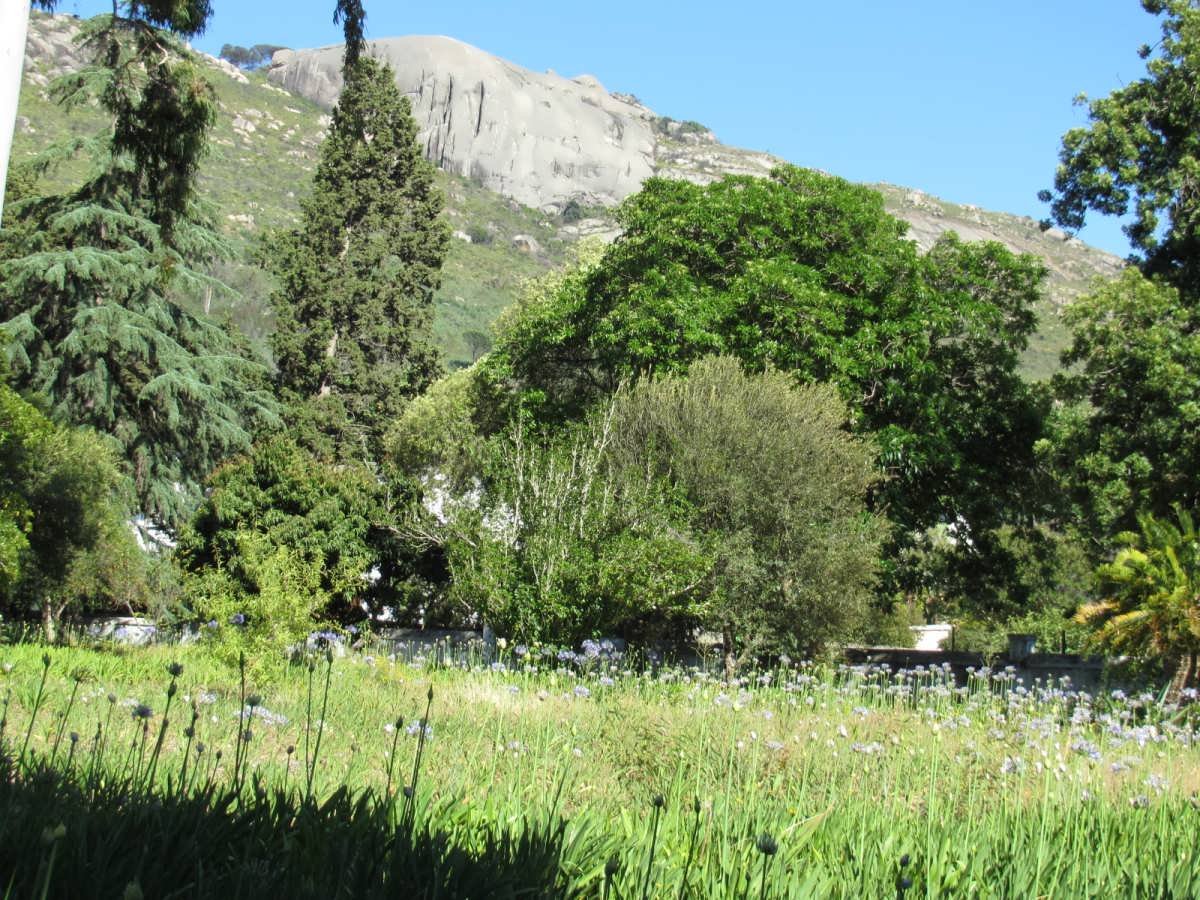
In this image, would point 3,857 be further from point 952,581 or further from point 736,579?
point 952,581

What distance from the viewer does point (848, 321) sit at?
21.2 m

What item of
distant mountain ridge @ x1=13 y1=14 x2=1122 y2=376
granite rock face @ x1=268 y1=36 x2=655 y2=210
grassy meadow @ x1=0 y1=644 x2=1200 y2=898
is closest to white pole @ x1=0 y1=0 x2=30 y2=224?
grassy meadow @ x1=0 y1=644 x2=1200 y2=898

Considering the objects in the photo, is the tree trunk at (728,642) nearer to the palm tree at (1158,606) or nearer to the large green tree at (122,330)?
the palm tree at (1158,606)

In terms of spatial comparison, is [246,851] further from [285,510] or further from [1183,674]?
[285,510]

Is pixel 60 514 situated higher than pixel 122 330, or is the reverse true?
pixel 122 330

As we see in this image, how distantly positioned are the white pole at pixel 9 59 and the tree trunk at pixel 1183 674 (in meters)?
11.5

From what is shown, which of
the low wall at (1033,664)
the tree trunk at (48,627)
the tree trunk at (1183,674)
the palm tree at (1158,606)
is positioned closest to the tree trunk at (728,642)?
the low wall at (1033,664)

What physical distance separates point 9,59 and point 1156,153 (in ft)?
61.4

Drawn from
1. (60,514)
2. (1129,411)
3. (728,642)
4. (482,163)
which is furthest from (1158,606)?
(482,163)

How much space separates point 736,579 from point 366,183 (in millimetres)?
22943

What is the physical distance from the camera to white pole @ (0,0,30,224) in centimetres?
592

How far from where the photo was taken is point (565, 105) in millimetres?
199875

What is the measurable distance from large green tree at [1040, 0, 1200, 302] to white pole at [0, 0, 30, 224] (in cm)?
1774

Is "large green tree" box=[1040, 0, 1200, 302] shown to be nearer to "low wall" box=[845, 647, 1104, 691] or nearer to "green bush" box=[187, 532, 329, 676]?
"low wall" box=[845, 647, 1104, 691]
